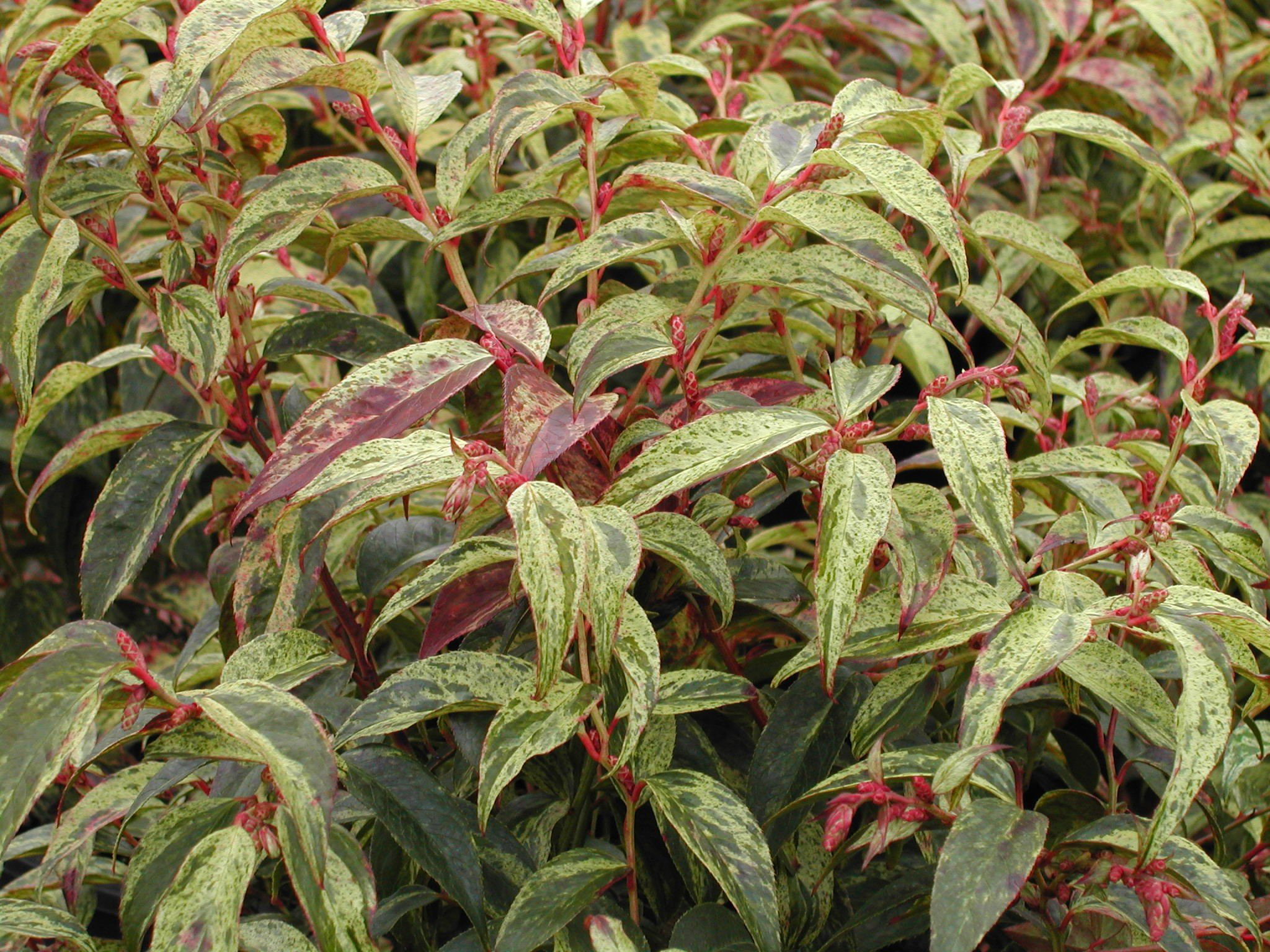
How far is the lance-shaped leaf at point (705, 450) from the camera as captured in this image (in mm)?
634

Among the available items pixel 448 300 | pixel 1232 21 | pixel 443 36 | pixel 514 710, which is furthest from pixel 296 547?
pixel 1232 21

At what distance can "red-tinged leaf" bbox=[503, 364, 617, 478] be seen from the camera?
2.04 feet

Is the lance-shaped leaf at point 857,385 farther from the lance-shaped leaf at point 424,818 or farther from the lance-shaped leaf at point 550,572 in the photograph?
the lance-shaped leaf at point 424,818

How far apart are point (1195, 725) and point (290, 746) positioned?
17.4 inches

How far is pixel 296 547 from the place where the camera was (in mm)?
822

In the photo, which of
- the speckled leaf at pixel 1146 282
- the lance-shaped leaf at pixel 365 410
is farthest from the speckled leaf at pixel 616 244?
the speckled leaf at pixel 1146 282

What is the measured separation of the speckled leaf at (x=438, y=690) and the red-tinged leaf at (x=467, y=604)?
0.02 meters

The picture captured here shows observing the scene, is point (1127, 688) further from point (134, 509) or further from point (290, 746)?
point (134, 509)

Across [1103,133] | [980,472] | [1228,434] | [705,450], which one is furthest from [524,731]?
[1103,133]

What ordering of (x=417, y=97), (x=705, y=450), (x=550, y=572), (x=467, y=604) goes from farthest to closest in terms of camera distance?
(x=417, y=97), (x=467, y=604), (x=705, y=450), (x=550, y=572)

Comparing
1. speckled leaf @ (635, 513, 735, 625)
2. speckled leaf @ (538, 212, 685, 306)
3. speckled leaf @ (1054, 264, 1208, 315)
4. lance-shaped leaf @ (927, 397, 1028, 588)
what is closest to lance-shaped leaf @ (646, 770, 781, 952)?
speckled leaf @ (635, 513, 735, 625)

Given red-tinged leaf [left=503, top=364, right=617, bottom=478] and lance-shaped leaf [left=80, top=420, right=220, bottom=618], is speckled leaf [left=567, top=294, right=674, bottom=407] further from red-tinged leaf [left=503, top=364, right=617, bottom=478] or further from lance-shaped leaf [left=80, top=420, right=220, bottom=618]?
lance-shaped leaf [left=80, top=420, right=220, bottom=618]

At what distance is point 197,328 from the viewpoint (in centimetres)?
80

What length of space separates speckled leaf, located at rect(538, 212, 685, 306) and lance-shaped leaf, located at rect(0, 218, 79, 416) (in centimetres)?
31
